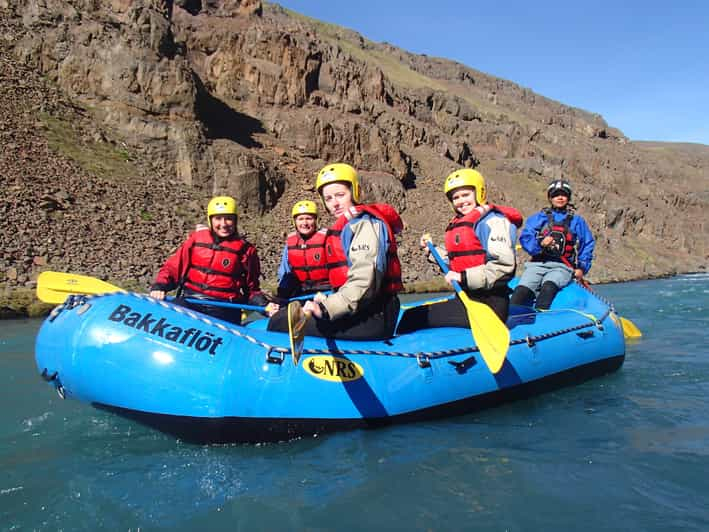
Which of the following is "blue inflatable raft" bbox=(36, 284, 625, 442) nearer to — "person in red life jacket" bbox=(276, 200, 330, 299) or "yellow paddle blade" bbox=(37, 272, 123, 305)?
"yellow paddle blade" bbox=(37, 272, 123, 305)

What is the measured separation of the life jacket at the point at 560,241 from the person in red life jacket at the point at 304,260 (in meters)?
3.13

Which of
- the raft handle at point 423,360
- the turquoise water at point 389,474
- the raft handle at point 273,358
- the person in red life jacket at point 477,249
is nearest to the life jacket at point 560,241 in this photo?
A: the person in red life jacket at point 477,249

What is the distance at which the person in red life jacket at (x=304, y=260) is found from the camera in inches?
246

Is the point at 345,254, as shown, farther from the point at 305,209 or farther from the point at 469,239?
the point at 305,209

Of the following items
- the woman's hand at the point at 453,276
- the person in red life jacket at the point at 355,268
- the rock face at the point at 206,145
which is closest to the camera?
the person in red life jacket at the point at 355,268

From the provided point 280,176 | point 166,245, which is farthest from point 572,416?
point 280,176

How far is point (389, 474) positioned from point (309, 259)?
3491mm

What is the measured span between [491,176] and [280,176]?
75.5 ft

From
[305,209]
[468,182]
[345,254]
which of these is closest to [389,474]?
[345,254]

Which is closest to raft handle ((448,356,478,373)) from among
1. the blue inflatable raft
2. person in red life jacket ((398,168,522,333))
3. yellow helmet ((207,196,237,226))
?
the blue inflatable raft

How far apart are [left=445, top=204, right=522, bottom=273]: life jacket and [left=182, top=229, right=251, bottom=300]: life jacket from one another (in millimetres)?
2411

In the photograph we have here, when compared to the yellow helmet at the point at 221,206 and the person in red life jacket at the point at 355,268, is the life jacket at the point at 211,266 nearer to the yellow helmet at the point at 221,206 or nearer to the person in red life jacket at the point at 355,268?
the yellow helmet at the point at 221,206

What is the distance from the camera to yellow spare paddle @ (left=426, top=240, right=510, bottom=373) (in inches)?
156

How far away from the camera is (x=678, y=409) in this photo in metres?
4.39
